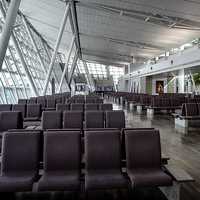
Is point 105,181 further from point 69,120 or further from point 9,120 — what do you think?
point 9,120

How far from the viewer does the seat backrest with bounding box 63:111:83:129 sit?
5357mm

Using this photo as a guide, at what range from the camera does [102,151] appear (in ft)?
11.4

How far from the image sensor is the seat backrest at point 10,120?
5.38m

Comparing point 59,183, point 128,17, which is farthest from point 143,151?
point 128,17

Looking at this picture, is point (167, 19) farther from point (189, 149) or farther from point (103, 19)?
point (189, 149)

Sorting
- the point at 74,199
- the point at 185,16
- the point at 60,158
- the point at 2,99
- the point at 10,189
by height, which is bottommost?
the point at 74,199

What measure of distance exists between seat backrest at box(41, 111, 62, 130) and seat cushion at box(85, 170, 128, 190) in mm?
2200

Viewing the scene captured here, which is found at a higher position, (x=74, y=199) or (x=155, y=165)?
(x=155, y=165)

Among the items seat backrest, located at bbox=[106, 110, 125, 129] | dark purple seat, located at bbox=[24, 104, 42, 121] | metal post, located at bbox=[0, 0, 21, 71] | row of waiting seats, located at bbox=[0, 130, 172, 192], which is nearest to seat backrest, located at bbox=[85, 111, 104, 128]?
seat backrest, located at bbox=[106, 110, 125, 129]

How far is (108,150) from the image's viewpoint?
347 cm

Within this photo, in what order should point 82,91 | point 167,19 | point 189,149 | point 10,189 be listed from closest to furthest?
point 10,189 < point 189,149 < point 167,19 < point 82,91

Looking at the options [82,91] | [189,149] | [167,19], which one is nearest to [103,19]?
[167,19]

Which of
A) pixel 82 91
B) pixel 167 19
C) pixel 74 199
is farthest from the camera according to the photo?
pixel 82 91

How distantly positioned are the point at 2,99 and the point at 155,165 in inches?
400
